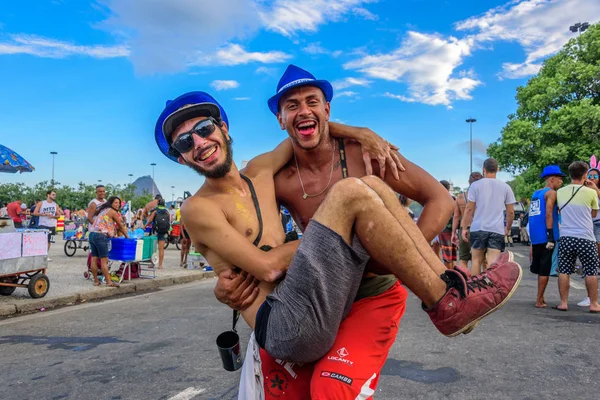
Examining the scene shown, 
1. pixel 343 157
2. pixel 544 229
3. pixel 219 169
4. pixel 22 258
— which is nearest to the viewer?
pixel 219 169

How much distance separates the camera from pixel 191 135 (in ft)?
8.40

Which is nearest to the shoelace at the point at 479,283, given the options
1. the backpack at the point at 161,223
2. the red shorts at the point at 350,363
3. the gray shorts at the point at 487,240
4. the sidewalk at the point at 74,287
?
the red shorts at the point at 350,363

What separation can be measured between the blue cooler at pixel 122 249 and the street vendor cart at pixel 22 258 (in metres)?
1.68

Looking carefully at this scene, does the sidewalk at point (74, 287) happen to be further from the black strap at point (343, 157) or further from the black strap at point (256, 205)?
the black strap at point (343, 157)

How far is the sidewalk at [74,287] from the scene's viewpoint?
7.61 metres

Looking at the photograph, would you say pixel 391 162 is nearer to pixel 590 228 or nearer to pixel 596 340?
pixel 596 340

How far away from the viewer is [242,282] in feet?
7.36

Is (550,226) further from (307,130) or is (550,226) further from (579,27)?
→ (579,27)

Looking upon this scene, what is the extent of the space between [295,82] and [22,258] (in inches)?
281

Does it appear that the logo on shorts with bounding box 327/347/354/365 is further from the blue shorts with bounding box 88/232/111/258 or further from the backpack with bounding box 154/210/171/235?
the backpack with bounding box 154/210/171/235

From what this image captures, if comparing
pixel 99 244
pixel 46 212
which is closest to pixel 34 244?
pixel 99 244

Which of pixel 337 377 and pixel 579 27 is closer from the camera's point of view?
pixel 337 377

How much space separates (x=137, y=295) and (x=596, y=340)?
7552mm

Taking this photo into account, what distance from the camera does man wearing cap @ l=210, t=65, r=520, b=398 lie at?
2.07 meters
